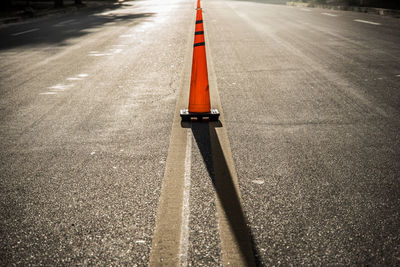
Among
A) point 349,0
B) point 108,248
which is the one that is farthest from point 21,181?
point 349,0

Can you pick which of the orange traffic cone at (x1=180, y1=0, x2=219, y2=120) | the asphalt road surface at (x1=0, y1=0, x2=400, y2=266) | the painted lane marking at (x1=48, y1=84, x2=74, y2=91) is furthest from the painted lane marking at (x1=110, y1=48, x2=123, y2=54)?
the orange traffic cone at (x1=180, y1=0, x2=219, y2=120)

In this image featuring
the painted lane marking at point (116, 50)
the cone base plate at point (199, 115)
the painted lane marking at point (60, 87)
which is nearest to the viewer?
the cone base plate at point (199, 115)

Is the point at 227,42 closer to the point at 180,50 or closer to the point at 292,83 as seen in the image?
the point at 180,50

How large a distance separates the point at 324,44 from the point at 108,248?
8.28 meters

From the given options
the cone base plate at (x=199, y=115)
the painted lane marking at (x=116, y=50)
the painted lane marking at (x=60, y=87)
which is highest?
the painted lane marking at (x=116, y=50)

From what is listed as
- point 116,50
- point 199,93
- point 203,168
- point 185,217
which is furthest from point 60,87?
point 185,217

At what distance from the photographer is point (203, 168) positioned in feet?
9.43

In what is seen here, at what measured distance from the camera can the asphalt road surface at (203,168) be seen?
199cm

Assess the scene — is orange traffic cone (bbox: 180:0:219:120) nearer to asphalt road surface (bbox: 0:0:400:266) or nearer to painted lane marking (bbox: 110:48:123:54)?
asphalt road surface (bbox: 0:0:400:266)

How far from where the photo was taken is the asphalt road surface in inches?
78.4

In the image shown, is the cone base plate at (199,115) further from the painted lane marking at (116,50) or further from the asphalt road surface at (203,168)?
the painted lane marking at (116,50)

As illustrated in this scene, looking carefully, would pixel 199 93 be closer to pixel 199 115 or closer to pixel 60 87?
pixel 199 115

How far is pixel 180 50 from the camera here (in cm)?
853

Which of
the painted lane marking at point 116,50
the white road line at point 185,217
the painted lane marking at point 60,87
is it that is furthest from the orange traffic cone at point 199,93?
the painted lane marking at point 116,50
